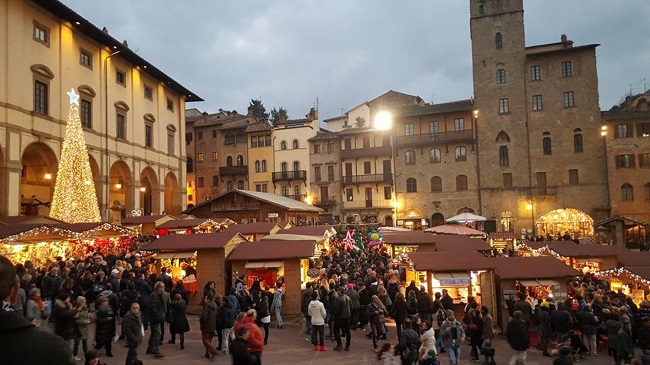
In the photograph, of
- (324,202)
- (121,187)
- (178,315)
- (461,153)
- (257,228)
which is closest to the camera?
(178,315)

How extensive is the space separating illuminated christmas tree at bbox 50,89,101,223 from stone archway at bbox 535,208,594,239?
1301 inches

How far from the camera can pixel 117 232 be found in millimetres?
21812

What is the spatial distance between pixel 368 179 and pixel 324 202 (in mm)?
5701

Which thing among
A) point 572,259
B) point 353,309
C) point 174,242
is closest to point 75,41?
point 174,242

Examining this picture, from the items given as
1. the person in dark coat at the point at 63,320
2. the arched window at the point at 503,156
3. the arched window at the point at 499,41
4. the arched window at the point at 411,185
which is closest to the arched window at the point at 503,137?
the arched window at the point at 503,156

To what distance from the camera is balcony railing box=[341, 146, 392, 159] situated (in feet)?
164

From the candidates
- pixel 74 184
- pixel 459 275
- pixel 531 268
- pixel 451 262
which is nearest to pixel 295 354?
pixel 459 275

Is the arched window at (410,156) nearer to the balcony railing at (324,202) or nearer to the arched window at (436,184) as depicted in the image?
the arched window at (436,184)

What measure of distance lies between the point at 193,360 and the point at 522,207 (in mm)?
41980

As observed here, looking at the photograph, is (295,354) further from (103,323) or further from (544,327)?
(544,327)

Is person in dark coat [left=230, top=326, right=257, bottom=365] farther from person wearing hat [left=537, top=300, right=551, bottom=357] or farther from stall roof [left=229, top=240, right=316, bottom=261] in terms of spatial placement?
person wearing hat [left=537, top=300, right=551, bottom=357]

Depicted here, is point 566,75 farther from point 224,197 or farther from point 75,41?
point 75,41

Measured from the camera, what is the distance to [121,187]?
35.2 m

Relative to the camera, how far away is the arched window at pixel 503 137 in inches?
1818
